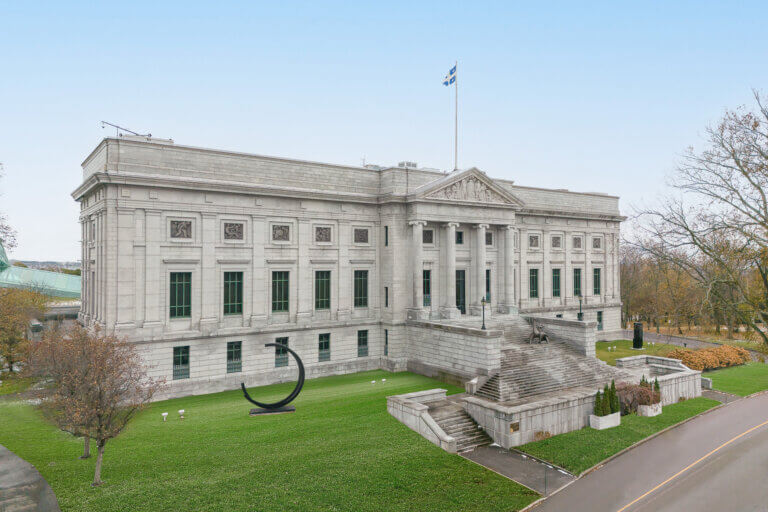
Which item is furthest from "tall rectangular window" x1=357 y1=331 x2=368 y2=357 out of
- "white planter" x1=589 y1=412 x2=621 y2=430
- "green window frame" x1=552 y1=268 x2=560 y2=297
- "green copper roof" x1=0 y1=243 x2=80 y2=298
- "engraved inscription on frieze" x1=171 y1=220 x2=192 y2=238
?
"green copper roof" x1=0 y1=243 x2=80 y2=298

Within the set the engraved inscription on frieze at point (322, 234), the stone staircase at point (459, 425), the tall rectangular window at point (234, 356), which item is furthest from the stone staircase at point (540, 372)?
the tall rectangular window at point (234, 356)

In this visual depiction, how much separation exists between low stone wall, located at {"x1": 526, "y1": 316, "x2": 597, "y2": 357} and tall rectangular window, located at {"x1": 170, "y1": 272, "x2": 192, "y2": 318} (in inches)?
1103

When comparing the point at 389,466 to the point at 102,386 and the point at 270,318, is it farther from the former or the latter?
the point at 270,318

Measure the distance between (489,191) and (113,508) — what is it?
35.0 meters

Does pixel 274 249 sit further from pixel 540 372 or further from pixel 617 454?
pixel 617 454

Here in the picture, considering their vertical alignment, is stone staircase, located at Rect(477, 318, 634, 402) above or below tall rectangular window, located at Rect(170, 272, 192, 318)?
below

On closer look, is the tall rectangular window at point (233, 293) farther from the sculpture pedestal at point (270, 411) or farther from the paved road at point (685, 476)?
the paved road at point (685, 476)

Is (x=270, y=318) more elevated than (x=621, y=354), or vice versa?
(x=270, y=318)

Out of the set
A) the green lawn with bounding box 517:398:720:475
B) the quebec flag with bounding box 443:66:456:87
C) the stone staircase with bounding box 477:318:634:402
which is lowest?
the green lawn with bounding box 517:398:720:475

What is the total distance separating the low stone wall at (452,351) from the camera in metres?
31.9

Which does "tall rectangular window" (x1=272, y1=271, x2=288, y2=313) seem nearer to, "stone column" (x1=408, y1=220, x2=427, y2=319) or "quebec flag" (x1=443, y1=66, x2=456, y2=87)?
"stone column" (x1=408, y1=220, x2=427, y2=319)

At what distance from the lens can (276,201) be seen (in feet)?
117

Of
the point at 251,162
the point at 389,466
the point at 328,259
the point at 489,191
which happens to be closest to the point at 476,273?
the point at 489,191

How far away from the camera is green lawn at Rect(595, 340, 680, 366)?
44.9 metres
